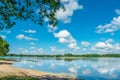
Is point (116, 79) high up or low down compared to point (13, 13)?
down

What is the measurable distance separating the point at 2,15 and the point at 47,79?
11.8m

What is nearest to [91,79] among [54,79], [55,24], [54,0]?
[54,79]

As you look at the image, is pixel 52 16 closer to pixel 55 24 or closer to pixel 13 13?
pixel 55 24

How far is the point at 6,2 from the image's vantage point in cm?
2573

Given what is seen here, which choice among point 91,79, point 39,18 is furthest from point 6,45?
point 39,18

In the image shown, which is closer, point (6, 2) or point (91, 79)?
point (6, 2)

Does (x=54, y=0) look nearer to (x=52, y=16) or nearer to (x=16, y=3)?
(x=52, y=16)

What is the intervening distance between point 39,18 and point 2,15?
4.05 meters

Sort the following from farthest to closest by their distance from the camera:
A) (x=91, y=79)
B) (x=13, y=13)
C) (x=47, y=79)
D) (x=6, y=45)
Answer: (x=6, y=45) → (x=91, y=79) → (x=47, y=79) → (x=13, y=13)

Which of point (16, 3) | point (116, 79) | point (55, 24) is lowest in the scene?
point (116, 79)

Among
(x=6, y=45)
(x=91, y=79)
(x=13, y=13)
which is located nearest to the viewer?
(x=13, y=13)

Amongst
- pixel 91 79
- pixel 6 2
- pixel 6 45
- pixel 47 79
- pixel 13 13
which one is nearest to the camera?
pixel 6 2

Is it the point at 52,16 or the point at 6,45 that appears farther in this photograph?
the point at 6,45

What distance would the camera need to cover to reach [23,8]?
90.5ft
